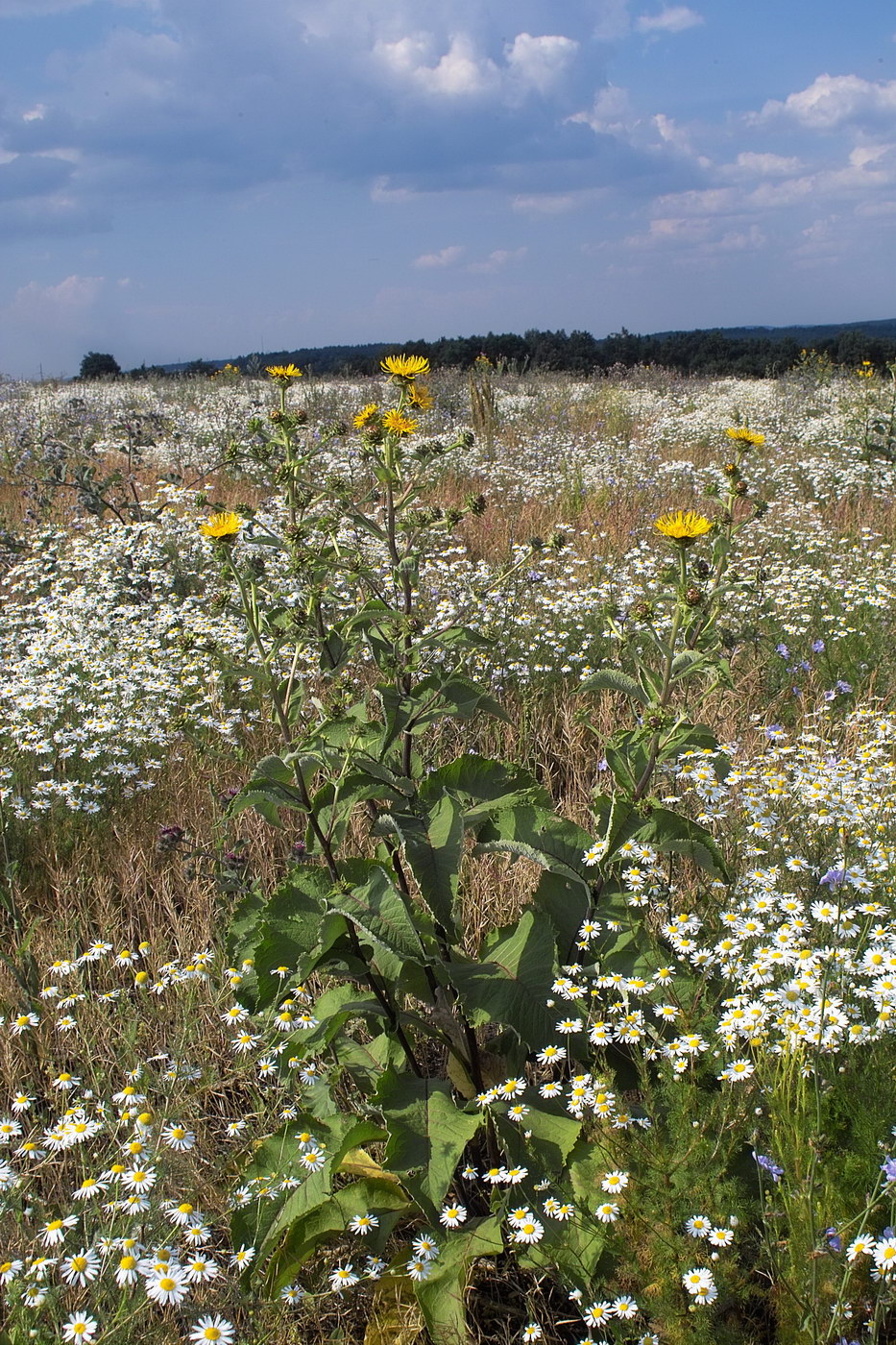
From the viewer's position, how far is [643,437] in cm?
1098

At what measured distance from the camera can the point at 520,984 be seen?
1849 mm

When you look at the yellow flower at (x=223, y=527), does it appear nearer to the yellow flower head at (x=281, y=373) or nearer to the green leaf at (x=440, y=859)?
the yellow flower head at (x=281, y=373)

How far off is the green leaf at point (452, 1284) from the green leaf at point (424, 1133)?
0.08m

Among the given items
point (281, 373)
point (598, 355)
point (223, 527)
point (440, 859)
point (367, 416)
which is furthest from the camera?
point (598, 355)

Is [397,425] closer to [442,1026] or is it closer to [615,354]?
[442,1026]

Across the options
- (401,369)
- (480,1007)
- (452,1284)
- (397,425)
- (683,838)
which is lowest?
(452,1284)

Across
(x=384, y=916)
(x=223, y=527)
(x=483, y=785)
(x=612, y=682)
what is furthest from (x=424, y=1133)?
(x=223, y=527)

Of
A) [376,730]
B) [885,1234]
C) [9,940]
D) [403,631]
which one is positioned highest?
[403,631]

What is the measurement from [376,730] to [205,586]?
382 cm

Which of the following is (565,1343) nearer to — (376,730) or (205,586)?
(376,730)

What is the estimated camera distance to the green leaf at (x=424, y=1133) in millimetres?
1661

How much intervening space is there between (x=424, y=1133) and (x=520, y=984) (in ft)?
1.09

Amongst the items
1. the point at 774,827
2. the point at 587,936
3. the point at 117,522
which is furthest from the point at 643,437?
the point at 587,936

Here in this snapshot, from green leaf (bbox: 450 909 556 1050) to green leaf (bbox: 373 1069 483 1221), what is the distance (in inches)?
7.0
